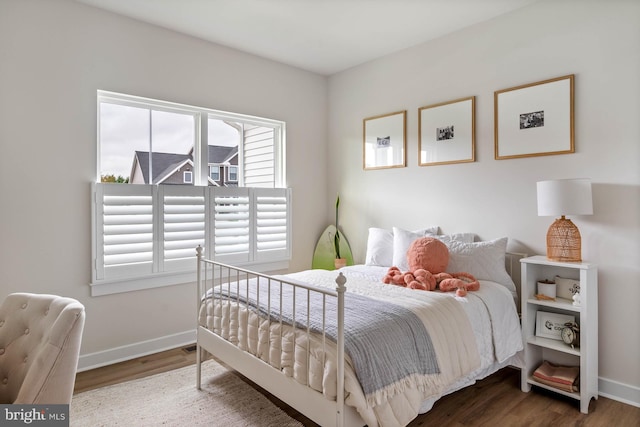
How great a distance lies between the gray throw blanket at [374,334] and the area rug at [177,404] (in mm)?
676

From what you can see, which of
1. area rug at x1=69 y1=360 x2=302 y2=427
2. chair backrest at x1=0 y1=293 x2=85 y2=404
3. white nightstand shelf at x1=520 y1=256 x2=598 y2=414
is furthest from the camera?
white nightstand shelf at x1=520 y1=256 x2=598 y2=414

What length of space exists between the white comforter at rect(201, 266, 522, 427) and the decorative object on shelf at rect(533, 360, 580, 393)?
235 millimetres

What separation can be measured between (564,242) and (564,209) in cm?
26

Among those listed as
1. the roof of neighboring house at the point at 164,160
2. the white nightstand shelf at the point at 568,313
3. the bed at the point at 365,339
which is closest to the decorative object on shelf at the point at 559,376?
the white nightstand shelf at the point at 568,313

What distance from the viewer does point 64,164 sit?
109 inches

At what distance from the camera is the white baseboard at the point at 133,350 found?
286cm

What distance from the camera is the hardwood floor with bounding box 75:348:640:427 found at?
2.19 m

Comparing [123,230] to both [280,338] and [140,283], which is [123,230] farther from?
[280,338]

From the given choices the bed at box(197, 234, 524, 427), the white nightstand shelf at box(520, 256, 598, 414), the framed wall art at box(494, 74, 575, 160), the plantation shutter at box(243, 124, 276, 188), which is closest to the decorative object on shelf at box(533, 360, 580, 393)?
the white nightstand shelf at box(520, 256, 598, 414)

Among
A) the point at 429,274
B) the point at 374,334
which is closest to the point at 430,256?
the point at 429,274

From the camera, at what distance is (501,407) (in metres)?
2.36

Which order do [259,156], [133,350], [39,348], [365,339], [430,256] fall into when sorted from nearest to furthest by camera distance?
[39,348]
[365,339]
[430,256]
[133,350]
[259,156]

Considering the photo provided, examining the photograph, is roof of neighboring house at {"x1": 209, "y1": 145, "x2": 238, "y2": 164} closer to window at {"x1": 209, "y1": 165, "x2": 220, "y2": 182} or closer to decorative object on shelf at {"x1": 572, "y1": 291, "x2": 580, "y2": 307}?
window at {"x1": 209, "y1": 165, "x2": 220, "y2": 182}

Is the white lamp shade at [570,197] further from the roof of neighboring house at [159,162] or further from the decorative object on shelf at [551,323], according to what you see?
the roof of neighboring house at [159,162]
